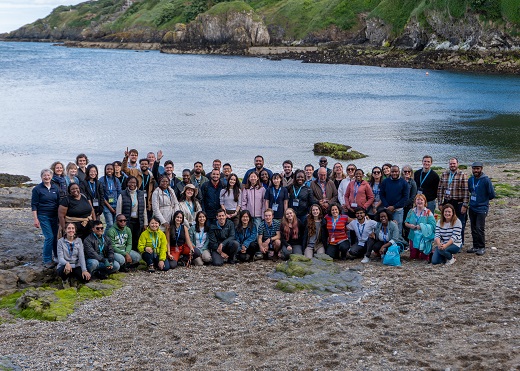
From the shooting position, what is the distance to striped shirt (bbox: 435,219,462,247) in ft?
46.6

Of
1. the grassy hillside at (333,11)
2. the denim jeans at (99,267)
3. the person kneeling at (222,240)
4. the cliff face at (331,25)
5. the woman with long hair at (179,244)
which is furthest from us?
the grassy hillside at (333,11)

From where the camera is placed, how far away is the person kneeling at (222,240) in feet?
48.8

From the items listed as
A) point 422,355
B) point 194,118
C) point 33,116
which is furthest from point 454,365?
point 33,116

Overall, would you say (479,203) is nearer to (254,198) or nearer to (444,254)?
(444,254)

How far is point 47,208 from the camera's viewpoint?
46.3 feet

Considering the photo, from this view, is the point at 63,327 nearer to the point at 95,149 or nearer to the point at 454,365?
the point at 454,365

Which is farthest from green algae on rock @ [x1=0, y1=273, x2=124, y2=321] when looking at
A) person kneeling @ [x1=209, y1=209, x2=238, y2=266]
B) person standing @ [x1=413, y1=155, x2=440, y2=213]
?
person standing @ [x1=413, y1=155, x2=440, y2=213]

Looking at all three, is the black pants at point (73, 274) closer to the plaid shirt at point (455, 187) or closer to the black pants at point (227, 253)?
the black pants at point (227, 253)

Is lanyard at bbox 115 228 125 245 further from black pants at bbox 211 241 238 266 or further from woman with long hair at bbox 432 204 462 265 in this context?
woman with long hair at bbox 432 204 462 265

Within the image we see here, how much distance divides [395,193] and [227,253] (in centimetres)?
422

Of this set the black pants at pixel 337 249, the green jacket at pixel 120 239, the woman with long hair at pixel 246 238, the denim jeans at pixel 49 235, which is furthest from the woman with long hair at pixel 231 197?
the denim jeans at pixel 49 235

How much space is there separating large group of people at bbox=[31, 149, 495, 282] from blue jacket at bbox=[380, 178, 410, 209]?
24 mm

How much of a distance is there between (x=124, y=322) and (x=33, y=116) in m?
46.7

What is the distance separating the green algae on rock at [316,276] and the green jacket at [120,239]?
3.36 meters
